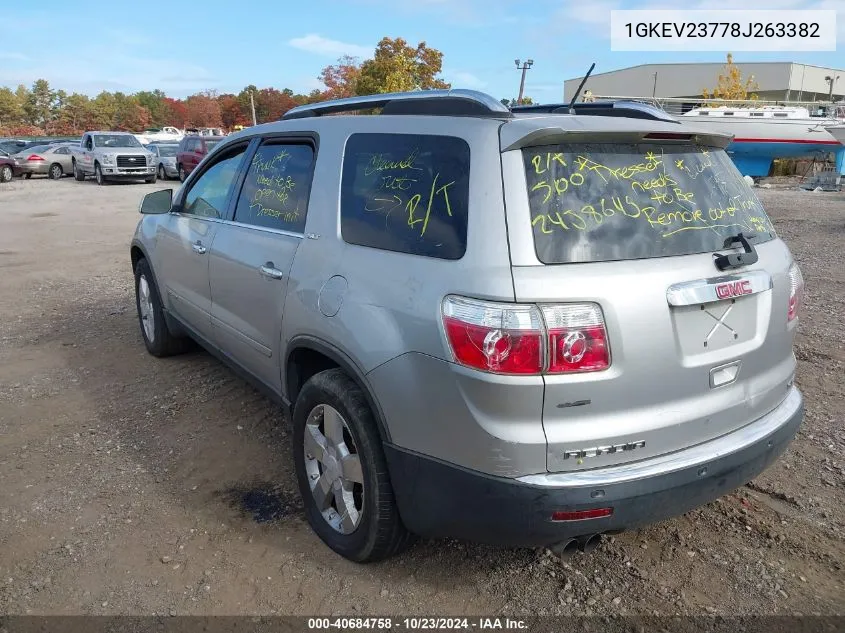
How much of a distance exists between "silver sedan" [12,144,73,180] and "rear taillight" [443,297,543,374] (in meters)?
32.3

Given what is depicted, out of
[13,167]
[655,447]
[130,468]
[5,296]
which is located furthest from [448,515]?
[13,167]

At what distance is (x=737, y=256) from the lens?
2484 mm

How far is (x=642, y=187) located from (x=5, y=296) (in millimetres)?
8071

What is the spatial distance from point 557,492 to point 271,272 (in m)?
1.82

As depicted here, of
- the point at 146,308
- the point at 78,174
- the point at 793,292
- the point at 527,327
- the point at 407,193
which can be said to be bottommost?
the point at 78,174

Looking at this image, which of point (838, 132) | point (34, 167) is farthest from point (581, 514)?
point (34, 167)

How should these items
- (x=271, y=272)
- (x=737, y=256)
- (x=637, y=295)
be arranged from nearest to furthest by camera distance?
(x=637, y=295) < (x=737, y=256) < (x=271, y=272)

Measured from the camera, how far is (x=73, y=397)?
4801 mm

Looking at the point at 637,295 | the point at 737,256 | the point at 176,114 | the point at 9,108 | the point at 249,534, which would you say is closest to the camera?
the point at 637,295

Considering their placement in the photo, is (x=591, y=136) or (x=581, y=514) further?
(x=591, y=136)

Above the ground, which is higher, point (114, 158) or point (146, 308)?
point (114, 158)

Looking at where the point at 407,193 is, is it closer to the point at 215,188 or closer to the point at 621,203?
the point at 621,203

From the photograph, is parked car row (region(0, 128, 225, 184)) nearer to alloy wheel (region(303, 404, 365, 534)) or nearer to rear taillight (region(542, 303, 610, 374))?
alloy wheel (region(303, 404, 365, 534))

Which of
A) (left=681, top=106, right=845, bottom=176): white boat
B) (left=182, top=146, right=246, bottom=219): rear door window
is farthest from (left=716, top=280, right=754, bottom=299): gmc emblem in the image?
(left=681, top=106, right=845, bottom=176): white boat
